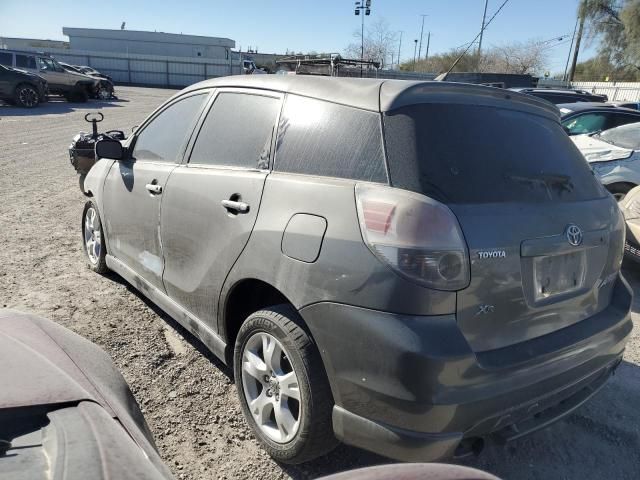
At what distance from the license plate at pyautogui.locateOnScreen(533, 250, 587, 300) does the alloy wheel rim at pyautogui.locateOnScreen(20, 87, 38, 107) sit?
73.6 feet

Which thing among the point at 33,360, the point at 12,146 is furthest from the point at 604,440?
the point at 12,146

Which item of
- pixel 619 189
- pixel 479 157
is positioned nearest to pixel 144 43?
pixel 619 189

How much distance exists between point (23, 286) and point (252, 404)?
283 cm

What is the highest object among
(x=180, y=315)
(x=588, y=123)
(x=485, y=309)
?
(x=588, y=123)

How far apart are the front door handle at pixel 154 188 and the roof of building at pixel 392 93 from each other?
3.23ft

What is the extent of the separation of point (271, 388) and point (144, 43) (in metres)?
65.6

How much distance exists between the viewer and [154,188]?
10.9ft

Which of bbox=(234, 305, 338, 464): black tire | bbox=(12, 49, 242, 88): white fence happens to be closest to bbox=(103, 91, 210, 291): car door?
bbox=(234, 305, 338, 464): black tire

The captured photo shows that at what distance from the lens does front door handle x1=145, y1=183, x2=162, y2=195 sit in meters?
3.28

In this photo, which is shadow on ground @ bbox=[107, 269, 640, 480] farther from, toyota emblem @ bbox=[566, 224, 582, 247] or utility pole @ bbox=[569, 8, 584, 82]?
utility pole @ bbox=[569, 8, 584, 82]

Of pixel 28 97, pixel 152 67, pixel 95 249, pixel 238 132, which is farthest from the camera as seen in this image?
pixel 152 67

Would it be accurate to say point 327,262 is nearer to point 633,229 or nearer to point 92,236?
point 92,236

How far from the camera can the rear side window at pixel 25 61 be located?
2196 centimetres

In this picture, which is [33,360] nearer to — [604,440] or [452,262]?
[452,262]
